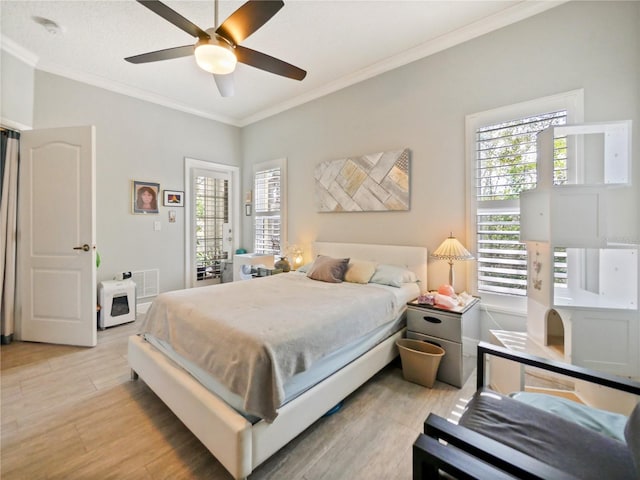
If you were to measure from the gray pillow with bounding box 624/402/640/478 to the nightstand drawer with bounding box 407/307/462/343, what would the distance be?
3.93 ft

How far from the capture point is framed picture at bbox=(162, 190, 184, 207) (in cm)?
420

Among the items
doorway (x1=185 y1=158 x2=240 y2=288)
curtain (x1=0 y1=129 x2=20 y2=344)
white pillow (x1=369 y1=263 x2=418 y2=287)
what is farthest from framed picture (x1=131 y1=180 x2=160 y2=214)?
white pillow (x1=369 y1=263 x2=418 y2=287)

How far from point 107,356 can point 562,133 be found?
169 inches

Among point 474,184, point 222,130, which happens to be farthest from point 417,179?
point 222,130

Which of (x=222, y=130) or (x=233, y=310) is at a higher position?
(x=222, y=130)

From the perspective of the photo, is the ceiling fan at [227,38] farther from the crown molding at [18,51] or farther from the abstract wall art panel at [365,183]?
the crown molding at [18,51]

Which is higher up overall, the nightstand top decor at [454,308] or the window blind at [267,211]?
the window blind at [267,211]

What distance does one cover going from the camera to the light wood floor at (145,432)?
4.77 ft

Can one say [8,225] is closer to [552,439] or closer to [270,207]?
[270,207]

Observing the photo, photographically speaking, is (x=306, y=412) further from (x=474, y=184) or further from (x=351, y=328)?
(x=474, y=184)

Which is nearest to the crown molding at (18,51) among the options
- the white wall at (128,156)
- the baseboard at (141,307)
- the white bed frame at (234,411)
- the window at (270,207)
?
the white wall at (128,156)

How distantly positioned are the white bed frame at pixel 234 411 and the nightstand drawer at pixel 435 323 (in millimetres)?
234

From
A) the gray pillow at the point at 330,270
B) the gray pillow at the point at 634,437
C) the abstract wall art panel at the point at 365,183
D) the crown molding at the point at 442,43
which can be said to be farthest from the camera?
the abstract wall art panel at the point at 365,183

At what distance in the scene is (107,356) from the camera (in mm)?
2730
